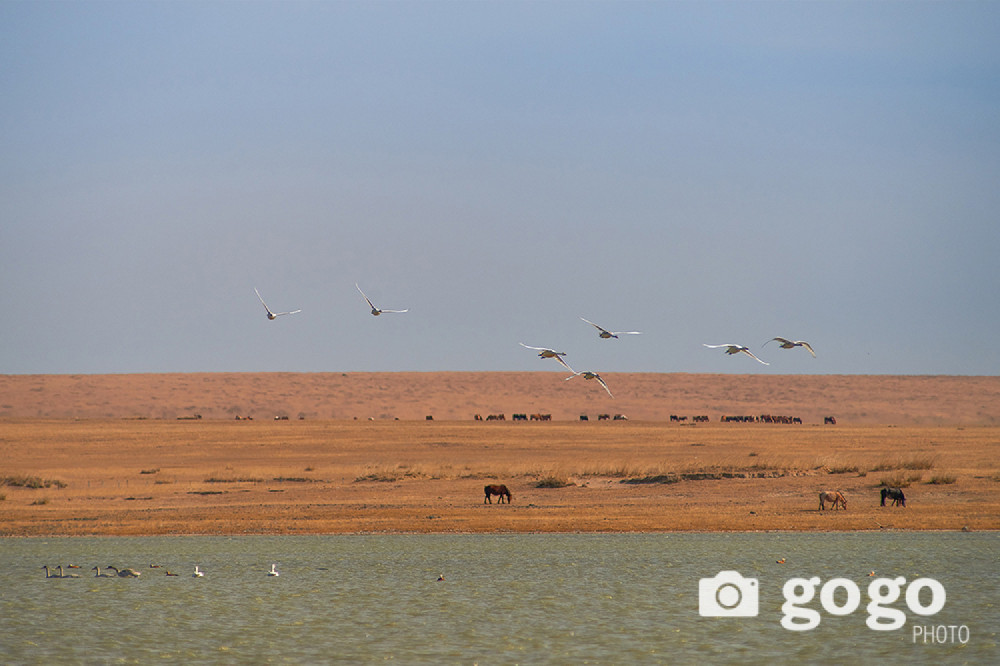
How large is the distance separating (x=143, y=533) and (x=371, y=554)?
27.1 feet

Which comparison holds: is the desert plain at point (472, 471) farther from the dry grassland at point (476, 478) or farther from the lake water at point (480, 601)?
the lake water at point (480, 601)

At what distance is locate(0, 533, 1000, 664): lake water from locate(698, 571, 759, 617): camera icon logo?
170mm

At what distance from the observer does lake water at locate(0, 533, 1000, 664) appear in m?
17.8

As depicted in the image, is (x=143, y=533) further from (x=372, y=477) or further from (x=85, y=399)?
(x=85, y=399)

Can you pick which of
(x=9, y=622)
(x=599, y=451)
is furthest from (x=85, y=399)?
(x=9, y=622)

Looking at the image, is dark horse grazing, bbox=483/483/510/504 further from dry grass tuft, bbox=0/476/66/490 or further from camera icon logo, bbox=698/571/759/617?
dry grass tuft, bbox=0/476/66/490

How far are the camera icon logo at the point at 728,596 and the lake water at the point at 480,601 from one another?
170 mm

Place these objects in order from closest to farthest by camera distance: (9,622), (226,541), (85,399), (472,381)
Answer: (9,622) < (226,541) < (85,399) < (472,381)

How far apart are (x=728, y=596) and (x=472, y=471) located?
27967 millimetres

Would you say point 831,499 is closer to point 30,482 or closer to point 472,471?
point 472,471

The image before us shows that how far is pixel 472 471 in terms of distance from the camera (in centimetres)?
4969

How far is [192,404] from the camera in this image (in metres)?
109

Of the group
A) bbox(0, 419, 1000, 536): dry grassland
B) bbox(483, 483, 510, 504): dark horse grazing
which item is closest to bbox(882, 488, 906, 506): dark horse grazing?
bbox(0, 419, 1000, 536): dry grassland

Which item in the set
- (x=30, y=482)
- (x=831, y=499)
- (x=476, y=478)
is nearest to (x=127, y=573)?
(x=831, y=499)
